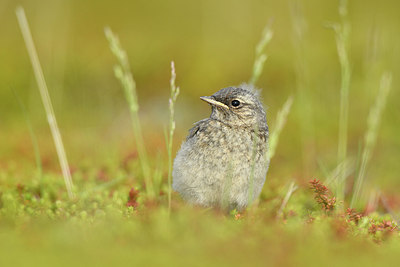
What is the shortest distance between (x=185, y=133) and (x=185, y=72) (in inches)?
161

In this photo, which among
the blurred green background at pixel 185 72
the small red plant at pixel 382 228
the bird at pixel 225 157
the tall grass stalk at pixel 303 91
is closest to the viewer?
the small red plant at pixel 382 228

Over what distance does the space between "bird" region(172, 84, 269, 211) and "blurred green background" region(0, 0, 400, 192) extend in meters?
1.43

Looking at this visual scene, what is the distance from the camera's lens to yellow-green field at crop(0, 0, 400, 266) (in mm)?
4660

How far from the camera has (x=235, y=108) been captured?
722cm

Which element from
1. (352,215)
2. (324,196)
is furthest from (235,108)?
(352,215)

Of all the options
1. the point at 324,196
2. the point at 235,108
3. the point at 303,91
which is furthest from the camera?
the point at 303,91

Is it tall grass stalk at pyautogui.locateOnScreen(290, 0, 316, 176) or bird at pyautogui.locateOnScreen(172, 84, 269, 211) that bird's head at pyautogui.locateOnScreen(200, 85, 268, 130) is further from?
tall grass stalk at pyautogui.locateOnScreen(290, 0, 316, 176)

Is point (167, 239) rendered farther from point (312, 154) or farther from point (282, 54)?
point (282, 54)

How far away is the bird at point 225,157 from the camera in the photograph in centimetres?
670

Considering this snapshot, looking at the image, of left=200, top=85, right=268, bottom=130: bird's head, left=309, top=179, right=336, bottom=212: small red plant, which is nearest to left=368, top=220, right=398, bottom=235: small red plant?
left=309, top=179, right=336, bottom=212: small red plant

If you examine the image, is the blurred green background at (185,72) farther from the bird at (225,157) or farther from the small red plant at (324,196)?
the small red plant at (324,196)

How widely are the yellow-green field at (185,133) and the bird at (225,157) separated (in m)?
0.33

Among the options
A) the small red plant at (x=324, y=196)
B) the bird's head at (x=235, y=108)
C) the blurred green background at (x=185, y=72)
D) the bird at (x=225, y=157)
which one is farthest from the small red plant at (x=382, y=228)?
the blurred green background at (x=185, y=72)

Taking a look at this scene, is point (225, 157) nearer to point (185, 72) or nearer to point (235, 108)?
point (235, 108)
